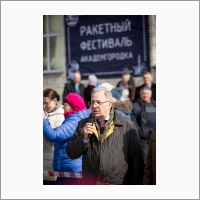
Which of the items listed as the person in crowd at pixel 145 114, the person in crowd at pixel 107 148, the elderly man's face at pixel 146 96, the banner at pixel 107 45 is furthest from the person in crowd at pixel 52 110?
the banner at pixel 107 45

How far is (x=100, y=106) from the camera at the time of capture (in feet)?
12.9

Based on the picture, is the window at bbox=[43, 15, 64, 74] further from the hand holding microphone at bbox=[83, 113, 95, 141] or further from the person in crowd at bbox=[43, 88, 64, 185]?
the hand holding microphone at bbox=[83, 113, 95, 141]

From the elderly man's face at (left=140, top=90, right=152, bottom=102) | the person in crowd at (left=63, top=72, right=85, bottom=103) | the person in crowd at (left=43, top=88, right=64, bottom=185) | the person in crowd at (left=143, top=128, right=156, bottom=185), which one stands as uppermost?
the person in crowd at (left=63, top=72, right=85, bottom=103)

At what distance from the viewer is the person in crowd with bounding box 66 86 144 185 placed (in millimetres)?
3924

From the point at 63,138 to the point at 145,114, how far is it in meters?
2.26

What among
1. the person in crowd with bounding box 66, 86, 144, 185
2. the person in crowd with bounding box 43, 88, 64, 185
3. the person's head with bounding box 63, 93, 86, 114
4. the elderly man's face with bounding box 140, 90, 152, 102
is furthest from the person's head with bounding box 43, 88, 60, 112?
the elderly man's face with bounding box 140, 90, 152, 102

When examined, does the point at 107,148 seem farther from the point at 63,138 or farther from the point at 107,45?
the point at 107,45

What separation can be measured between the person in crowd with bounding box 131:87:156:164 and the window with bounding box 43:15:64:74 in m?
6.76

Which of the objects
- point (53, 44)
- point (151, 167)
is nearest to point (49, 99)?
point (151, 167)

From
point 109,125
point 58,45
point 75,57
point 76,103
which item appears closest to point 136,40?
point 75,57

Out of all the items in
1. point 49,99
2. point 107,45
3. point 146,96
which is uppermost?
point 107,45

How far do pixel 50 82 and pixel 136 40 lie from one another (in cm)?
323
